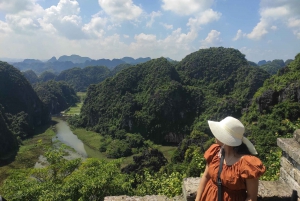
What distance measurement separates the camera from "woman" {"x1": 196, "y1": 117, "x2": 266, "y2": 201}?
2709mm

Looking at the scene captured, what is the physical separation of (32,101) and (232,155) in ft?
270

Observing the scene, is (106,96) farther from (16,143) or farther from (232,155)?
(232,155)

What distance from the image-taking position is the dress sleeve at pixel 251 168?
2.64 metres

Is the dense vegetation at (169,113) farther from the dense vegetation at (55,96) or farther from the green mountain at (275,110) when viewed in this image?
the dense vegetation at (55,96)

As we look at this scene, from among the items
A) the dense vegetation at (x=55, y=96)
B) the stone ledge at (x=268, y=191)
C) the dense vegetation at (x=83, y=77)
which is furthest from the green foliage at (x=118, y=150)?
the dense vegetation at (x=83, y=77)

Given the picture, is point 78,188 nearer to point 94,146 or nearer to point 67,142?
point 94,146

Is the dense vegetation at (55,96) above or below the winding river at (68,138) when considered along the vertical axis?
above

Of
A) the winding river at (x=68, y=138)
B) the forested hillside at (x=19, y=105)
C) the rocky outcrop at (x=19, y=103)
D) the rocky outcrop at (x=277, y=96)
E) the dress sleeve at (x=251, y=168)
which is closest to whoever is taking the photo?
the dress sleeve at (x=251, y=168)

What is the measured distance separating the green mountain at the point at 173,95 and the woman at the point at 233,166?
4316 cm

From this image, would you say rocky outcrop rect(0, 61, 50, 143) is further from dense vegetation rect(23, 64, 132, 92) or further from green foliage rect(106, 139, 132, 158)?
dense vegetation rect(23, 64, 132, 92)

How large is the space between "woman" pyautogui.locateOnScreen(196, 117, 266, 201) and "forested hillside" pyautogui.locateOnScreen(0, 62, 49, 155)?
61.8 metres

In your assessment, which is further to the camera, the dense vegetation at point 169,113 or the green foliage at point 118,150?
the green foliage at point 118,150

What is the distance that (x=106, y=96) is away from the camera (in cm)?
6800

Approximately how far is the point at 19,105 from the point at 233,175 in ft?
254
